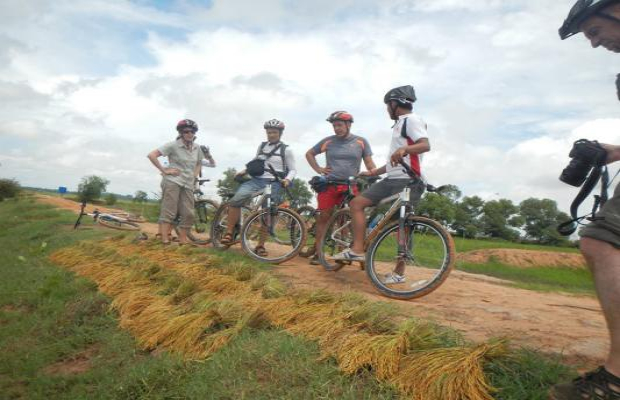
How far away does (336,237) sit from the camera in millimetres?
6105

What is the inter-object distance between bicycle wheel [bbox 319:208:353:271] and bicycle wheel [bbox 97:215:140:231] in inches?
310

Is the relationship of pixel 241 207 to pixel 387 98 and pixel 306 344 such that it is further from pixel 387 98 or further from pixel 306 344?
pixel 306 344

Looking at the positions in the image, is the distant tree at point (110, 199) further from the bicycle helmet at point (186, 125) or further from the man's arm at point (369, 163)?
the man's arm at point (369, 163)

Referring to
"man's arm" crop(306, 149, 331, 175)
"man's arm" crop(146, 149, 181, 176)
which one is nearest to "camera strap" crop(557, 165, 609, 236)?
"man's arm" crop(306, 149, 331, 175)

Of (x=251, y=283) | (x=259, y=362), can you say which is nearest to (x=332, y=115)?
(x=251, y=283)

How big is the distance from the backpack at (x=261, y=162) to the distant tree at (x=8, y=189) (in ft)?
140

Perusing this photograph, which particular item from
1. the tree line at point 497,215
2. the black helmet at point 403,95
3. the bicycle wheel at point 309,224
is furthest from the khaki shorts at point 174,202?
the tree line at point 497,215

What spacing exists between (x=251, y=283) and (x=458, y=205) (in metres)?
56.5

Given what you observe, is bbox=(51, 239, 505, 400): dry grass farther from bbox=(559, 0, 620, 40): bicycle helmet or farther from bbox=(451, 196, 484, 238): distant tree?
bbox=(451, 196, 484, 238): distant tree

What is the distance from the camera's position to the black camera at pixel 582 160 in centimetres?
211

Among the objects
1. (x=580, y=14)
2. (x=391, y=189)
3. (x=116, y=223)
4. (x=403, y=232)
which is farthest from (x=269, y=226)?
(x=116, y=223)

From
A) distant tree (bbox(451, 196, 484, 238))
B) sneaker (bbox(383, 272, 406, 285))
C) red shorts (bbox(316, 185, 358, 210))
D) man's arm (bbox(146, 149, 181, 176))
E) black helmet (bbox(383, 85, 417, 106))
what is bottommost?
sneaker (bbox(383, 272, 406, 285))

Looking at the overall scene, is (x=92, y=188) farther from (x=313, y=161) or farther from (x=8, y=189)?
(x=313, y=161)

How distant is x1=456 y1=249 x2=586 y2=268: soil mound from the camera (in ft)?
69.3
